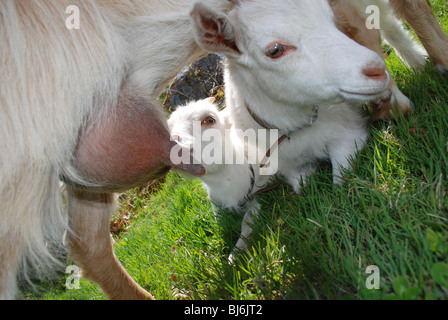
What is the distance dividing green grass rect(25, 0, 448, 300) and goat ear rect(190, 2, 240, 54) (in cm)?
103

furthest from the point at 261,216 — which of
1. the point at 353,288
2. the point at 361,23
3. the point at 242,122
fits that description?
the point at 361,23

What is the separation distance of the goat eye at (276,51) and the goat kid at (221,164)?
0.94 meters

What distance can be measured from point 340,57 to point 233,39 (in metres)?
0.68

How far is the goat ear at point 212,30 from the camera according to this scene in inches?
91.0

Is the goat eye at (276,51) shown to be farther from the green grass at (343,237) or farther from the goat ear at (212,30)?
the green grass at (343,237)

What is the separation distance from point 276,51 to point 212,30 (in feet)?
1.21

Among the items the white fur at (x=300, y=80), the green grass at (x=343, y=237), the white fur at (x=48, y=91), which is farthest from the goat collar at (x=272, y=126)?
the white fur at (x=48, y=91)

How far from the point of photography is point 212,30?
247cm

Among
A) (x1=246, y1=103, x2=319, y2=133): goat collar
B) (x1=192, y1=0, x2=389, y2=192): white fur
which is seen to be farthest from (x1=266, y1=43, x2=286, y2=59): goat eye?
(x1=246, y1=103, x2=319, y2=133): goat collar

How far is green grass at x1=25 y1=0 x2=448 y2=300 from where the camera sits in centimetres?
198

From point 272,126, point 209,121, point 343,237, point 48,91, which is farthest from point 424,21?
point 48,91

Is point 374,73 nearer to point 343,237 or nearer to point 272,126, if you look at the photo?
point 343,237

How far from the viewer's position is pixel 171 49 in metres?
2.35
